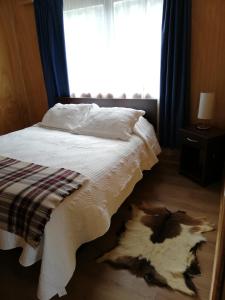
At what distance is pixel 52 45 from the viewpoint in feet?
10.0

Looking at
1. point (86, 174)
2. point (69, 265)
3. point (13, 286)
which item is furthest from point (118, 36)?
point (13, 286)

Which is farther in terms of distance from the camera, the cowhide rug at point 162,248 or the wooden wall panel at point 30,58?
the wooden wall panel at point 30,58

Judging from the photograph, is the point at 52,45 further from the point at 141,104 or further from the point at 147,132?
the point at 147,132

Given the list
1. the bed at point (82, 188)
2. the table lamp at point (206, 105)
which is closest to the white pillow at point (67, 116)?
the bed at point (82, 188)

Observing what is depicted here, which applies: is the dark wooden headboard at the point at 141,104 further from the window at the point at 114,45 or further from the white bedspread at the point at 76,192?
the white bedspread at the point at 76,192

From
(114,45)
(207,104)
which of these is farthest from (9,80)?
(207,104)

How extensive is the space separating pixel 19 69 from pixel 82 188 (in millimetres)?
3135

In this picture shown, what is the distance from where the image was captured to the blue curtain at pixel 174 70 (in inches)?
89.7

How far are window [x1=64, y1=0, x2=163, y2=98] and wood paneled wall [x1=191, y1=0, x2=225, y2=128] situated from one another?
1.36 ft

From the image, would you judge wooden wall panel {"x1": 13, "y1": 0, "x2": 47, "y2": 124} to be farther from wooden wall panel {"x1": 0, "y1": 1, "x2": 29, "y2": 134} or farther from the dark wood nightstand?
the dark wood nightstand

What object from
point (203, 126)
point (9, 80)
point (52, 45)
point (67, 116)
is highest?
point (52, 45)

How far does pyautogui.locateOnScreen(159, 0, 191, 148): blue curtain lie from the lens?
2.28 m

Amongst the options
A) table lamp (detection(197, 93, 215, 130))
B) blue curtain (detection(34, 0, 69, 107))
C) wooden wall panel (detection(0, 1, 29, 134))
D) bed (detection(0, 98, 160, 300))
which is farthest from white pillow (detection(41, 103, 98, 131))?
table lamp (detection(197, 93, 215, 130))

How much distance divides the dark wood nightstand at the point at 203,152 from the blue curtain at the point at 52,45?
1935 mm
